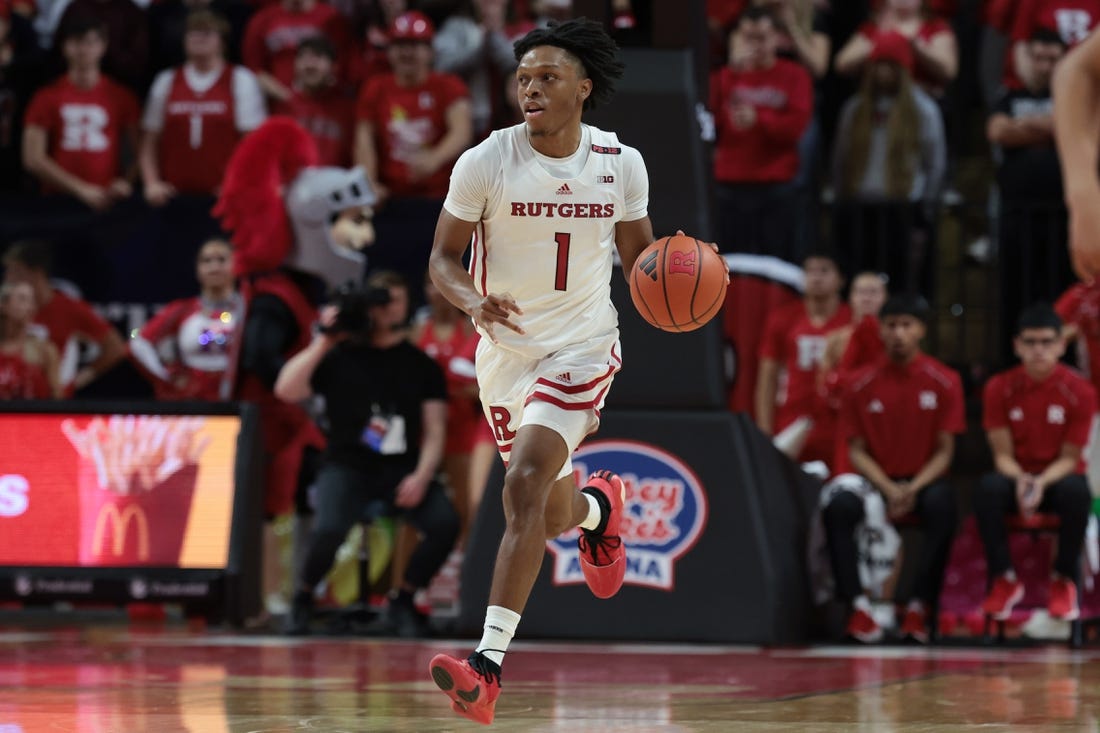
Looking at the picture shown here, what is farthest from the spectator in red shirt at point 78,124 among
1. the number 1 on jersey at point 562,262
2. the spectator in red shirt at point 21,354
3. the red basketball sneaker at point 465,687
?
the red basketball sneaker at point 465,687

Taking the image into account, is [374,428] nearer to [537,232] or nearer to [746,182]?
[746,182]

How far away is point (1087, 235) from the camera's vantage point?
4.17 metres

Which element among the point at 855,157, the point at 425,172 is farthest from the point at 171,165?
the point at 855,157

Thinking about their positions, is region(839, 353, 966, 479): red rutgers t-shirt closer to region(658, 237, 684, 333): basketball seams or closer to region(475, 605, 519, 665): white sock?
region(658, 237, 684, 333): basketball seams

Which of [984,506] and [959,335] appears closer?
[984,506]

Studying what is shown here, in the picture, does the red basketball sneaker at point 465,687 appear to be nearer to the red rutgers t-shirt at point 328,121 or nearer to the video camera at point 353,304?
the video camera at point 353,304

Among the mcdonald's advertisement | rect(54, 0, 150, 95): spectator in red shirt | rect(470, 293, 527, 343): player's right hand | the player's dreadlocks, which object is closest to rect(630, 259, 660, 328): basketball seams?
rect(470, 293, 527, 343): player's right hand

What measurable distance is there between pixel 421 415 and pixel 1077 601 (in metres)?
4.00

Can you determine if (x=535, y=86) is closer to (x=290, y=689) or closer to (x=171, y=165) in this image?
(x=290, y=689)

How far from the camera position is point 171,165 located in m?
13.5

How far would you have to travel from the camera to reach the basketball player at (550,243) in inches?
255

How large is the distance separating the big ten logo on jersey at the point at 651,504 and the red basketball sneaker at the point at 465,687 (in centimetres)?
376

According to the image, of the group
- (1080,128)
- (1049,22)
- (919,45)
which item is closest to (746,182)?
(919,45)

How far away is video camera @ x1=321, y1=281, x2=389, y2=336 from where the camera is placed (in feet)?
34.0
